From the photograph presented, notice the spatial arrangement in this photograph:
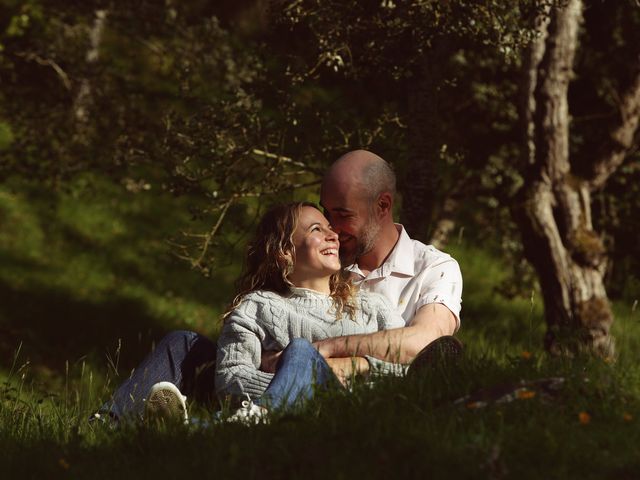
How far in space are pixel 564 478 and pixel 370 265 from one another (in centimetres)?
304

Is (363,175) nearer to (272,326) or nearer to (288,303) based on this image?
(288,303)

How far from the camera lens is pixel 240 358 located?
616cm

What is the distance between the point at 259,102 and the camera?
10.9 m

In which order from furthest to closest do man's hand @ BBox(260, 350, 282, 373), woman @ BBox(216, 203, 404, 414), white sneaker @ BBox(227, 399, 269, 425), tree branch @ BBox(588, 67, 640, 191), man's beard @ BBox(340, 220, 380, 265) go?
tree branch @ BBox(588, 67, 640, 191), man's beard @ BBox(340, 220, 380, 265), man's hand @ BBox(260, 350, 282, 373), woman @ BBox(216, 203, 404, 414), white sneaker @ BBox(227, 399, 269, 425)

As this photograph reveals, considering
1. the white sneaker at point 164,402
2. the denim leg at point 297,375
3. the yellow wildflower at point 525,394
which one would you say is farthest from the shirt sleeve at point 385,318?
the white sneaker at point 164,402

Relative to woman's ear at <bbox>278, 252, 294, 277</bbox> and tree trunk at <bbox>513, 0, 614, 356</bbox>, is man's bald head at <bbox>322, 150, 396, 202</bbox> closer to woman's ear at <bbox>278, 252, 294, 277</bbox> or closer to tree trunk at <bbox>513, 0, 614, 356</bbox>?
woman's ear at <bbox>278, 252, 294, 277</bbox>

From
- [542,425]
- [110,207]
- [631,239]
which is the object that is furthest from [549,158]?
[110,207]

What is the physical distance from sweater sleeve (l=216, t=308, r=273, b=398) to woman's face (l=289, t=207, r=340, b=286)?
0.46 m


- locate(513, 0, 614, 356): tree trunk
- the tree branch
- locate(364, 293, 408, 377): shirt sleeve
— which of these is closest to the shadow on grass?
locate(513, 0, 614, 356): tree trunk

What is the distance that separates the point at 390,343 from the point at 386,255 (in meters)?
1.13

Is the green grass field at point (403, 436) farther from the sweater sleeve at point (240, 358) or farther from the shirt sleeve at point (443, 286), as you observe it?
the shirt sleeve at point (443, 286)

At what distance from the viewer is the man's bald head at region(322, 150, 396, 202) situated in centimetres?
729

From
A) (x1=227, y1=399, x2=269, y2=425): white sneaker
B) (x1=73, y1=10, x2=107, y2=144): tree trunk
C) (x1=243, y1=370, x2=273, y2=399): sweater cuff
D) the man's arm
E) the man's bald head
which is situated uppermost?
(x1=73, y1=10, x2=107, y2=144): tree trunk

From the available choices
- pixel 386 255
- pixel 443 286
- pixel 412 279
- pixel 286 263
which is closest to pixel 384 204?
pixel 386 255
